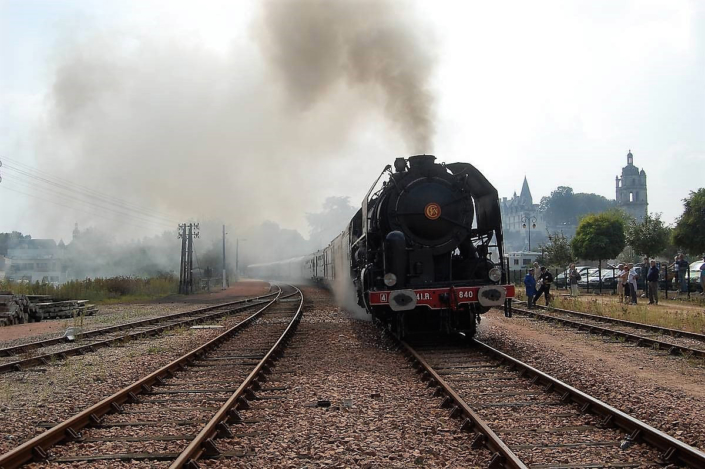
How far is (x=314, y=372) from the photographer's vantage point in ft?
27.9

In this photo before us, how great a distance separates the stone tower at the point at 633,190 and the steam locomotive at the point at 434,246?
13015 cm

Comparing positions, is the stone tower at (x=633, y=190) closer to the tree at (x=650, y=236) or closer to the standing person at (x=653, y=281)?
the tree at (x=650, y=236)

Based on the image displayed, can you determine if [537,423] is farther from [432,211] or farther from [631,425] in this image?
[432,211]

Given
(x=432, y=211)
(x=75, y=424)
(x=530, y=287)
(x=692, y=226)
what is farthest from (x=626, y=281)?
(x=75, y=424)

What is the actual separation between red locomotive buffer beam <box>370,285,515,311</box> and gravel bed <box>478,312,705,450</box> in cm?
92

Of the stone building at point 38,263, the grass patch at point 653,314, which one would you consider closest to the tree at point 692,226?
the grass patch at point 653,314

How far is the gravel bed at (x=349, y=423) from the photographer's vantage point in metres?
4.82

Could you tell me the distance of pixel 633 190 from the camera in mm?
131375

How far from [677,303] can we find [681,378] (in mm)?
13850

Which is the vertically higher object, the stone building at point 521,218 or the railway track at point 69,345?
the stone building at point 521,218

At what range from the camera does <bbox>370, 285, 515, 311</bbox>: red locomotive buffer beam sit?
1020 centimetres

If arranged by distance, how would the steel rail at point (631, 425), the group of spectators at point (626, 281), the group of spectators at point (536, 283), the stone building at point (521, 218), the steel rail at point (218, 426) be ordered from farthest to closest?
the stone building at point (521, 218)
the group of spectators at point (536, 283)
the group of spectators at point (626, 281)
the steel rail at point (218, 426)
the steel rail at point (631, 425)

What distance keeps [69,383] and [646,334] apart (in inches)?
410

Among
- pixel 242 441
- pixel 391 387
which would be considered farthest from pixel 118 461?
pixel 391 387
